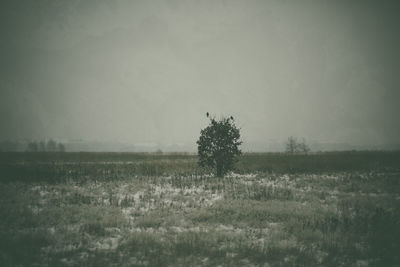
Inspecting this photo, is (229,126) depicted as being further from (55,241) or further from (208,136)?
(55,241)

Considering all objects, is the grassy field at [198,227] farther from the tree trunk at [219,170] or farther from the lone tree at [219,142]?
the tree trunk at [219,170]

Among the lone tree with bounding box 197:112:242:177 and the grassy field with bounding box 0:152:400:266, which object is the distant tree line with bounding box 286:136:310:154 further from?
the grassy field with bounding box 0:152:400:266

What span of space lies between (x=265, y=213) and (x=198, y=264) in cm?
547

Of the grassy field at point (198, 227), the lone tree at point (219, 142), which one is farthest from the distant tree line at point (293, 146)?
the grassy field at point (198, 227)

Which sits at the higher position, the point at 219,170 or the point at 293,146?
the point at 293,146

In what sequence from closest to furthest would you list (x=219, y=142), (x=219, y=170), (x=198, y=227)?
(x=198, y=227) → (x=219, y=142) → (x=219, y=170)

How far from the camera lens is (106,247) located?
8.89 m

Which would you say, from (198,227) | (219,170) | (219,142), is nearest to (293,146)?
(219,170)

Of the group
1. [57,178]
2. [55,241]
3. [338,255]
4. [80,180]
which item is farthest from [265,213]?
[57,178]

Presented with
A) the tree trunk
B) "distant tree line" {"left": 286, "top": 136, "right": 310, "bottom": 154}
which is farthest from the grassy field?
"distant tree line" {"left": 286, "top": 136, "right": 310, "bottom": 154}

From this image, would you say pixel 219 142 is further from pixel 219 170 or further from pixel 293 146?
pixel 293 146

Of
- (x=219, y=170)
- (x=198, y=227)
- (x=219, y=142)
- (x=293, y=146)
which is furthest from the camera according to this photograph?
(x=293, y=146)

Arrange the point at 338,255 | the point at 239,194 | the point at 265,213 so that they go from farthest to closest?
the point at 239,194, the point at 265,213, the point at 338,255

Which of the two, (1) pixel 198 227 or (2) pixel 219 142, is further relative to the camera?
(2) pixel 219 142
